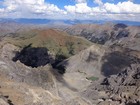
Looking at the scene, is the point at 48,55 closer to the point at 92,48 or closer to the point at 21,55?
the point at 21,55

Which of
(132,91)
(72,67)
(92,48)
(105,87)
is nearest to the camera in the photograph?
(132,91)

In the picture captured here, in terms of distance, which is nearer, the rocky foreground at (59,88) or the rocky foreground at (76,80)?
the rocky foreground at (59,88)

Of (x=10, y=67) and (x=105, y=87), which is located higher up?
(x=10, y=67)

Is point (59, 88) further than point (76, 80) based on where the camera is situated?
No

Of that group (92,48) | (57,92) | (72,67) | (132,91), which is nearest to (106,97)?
(132,91)

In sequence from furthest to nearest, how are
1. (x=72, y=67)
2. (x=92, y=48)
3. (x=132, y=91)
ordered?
(x=92, y=48) < (x=72, y=67) < (x=132, y=91)

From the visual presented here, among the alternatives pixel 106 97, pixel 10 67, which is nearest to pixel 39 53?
pixel 10 67

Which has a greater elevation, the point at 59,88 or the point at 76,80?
the point at 59,88

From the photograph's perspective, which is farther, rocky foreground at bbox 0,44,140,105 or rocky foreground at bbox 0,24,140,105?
rocky foreground at bbox 0,24,140,105

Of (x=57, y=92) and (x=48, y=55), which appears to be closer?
(x=57, y=92)
